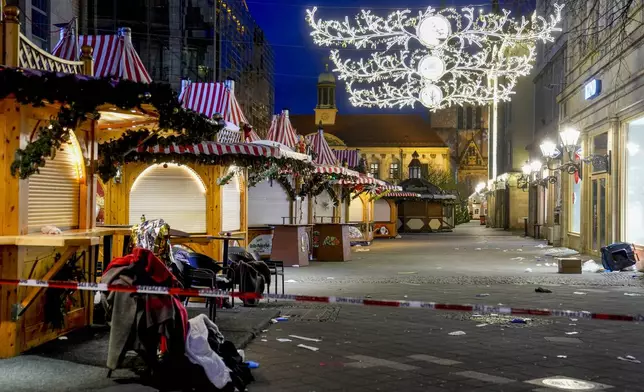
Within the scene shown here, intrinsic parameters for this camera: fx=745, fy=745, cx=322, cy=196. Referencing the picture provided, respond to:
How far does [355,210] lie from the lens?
38.2 m

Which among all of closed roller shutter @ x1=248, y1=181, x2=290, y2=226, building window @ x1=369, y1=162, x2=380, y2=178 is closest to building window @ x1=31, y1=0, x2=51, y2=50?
closed roller shutter @ x1=248, y1=181, x2=290, y2=226

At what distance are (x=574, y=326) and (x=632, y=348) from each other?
5.45 feet

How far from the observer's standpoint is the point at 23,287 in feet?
26.7

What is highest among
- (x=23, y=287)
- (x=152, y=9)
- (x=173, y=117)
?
(x=152, y=9)

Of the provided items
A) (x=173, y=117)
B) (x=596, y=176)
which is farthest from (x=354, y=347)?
(x=596, y=176)

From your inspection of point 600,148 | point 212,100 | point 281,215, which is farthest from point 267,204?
point 600,148

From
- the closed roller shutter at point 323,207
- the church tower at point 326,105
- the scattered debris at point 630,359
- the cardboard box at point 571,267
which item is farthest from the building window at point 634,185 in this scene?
the church tower at point 326,105

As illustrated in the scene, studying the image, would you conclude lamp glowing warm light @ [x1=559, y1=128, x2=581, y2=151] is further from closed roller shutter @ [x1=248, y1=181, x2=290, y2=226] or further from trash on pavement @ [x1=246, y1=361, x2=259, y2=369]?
trash on pavement @ [x1=246, y1=361, x2=259, y2=369]

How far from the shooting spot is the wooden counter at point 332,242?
77.7 feet

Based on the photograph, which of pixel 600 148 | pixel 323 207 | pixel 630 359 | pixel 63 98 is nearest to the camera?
pixel 63 98

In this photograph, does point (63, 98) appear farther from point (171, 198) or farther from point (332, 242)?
point (332, 242)

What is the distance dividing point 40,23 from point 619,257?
54.4ft

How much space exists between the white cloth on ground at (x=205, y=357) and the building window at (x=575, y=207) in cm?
2224

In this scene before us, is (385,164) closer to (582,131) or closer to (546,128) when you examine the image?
(546,128)
